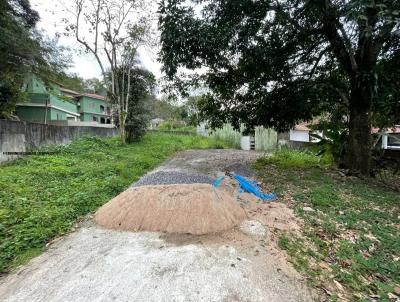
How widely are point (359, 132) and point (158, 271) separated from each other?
6338 millimetres

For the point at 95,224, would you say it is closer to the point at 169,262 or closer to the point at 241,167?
the point at 169,262

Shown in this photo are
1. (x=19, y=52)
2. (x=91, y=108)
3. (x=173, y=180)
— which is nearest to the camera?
(x=173, y=180)

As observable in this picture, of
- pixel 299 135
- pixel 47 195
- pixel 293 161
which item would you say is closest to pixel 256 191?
pixel 47 195

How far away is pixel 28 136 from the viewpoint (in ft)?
26.5

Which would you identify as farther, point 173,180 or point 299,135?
point 299,135

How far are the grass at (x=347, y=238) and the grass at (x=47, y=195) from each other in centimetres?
320

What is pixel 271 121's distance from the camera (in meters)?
7.69

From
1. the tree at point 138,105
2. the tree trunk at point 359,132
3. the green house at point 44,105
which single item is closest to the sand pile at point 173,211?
the tree trunk at point 359,132

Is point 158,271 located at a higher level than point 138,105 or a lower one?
lower

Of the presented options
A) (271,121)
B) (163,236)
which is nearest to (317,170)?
(271,121)

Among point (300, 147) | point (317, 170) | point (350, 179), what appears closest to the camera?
point (350, 179)

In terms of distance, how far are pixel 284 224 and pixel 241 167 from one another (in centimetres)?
405

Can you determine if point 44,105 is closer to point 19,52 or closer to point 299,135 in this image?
point 19,52

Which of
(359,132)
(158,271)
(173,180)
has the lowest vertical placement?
(158,271)
